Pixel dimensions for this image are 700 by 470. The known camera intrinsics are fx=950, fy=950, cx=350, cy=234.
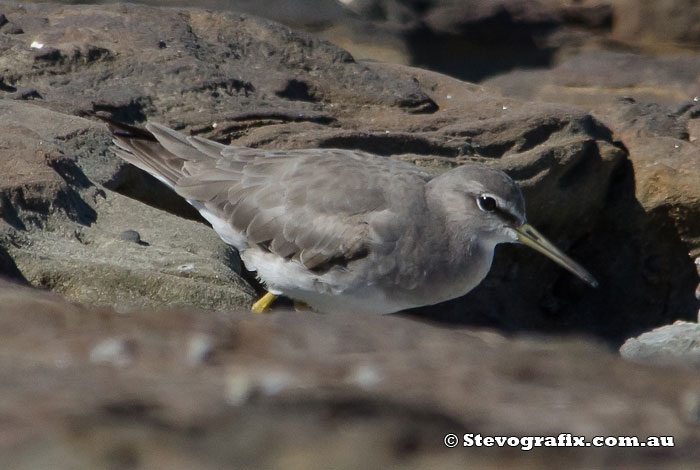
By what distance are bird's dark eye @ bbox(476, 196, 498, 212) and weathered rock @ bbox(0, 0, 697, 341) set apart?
1.60 m

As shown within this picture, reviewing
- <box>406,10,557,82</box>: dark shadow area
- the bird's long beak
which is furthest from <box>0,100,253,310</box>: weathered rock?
<box>406,10,557,82</box>: dark shadow area

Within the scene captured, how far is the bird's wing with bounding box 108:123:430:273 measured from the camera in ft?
18.6

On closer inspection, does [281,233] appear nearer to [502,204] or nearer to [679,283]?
[502,204]

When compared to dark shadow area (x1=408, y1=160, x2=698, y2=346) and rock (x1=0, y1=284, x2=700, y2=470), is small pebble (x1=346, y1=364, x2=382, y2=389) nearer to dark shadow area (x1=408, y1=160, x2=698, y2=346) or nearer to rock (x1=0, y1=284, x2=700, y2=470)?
rock (x1=0, y1=284, x2=700, y2=470)

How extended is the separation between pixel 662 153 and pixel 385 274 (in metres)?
3.55

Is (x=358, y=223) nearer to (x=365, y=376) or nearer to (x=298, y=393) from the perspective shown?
(x=365, y=376)

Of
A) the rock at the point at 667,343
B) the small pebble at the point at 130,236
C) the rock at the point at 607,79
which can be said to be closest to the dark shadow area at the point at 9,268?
the small pebble at the point at 130,236

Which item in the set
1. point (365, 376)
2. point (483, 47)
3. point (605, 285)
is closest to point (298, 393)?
point (365, 376)

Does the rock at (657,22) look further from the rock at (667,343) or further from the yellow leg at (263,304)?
the yellow leg at (263,304)

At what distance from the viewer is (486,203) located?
5.77m

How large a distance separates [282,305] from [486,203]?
196 cm

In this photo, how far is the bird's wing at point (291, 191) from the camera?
568cm

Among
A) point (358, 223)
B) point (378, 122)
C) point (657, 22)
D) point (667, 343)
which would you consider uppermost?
point (657, 22)

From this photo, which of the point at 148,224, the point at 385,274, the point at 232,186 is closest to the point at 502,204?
the point at 385,274
